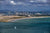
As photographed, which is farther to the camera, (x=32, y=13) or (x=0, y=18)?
(x=32, y=13)

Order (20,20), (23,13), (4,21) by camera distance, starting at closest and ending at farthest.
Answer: (4,21), (20,20), (23,13)

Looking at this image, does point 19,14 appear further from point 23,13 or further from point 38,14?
point 38,14

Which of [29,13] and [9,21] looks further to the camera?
[29,13]

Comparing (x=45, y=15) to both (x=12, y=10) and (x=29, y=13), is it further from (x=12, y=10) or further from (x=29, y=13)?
(x=12, y=10)

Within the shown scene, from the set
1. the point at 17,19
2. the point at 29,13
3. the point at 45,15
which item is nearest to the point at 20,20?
the point at 17,19

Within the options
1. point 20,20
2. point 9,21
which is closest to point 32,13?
point 20,20

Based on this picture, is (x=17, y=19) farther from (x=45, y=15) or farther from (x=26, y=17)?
(x=45, y=15)

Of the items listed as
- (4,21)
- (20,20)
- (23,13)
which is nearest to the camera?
(4,21)
